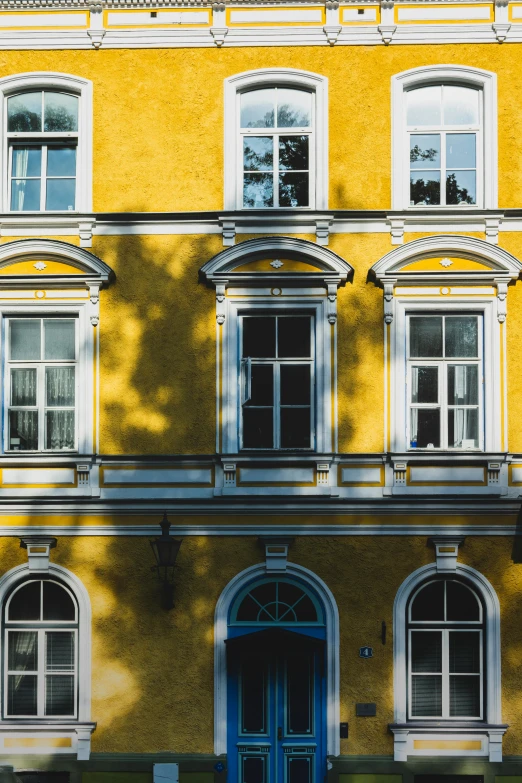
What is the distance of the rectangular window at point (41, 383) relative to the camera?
41.7ft

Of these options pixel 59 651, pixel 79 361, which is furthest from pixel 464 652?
pixel 79 361

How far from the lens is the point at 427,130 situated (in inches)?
506

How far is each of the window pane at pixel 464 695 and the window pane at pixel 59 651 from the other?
481 centimetres

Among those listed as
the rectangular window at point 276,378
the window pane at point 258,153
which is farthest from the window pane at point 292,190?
the rectangular window at point 276,378

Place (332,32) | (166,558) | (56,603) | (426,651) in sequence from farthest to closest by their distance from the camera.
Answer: (332,32) < (56,603) < (426,651) < (166,558)

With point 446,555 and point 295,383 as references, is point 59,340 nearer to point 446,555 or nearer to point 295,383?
point 295,383

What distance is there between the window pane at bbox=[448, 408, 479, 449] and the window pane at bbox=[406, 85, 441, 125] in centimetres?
382

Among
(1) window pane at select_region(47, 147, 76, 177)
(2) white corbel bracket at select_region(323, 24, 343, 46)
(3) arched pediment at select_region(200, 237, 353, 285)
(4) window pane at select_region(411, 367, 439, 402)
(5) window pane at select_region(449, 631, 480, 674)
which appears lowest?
(5) window pane at select_region(449, 631, 480, 674)

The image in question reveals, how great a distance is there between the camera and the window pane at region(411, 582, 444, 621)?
40.7 ft

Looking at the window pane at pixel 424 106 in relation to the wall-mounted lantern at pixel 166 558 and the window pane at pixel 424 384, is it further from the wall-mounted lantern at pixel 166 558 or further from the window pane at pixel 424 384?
the wall-mounted lantern at pixel 166 558

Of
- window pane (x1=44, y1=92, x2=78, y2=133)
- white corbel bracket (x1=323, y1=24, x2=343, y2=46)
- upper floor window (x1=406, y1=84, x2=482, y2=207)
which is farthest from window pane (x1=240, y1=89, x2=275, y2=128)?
window pane (x1=44, y1=92, x2=78, y2=133)

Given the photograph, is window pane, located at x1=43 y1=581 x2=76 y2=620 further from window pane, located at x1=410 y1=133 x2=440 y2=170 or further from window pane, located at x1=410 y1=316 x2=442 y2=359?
window pane, located at x1=410 y1=133 x2=440 y2=170

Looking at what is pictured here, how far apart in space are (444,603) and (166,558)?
3562 mm

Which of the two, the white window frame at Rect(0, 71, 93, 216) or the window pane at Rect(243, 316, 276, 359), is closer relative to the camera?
the window pane at Rect(243, 316, 276, 359)
